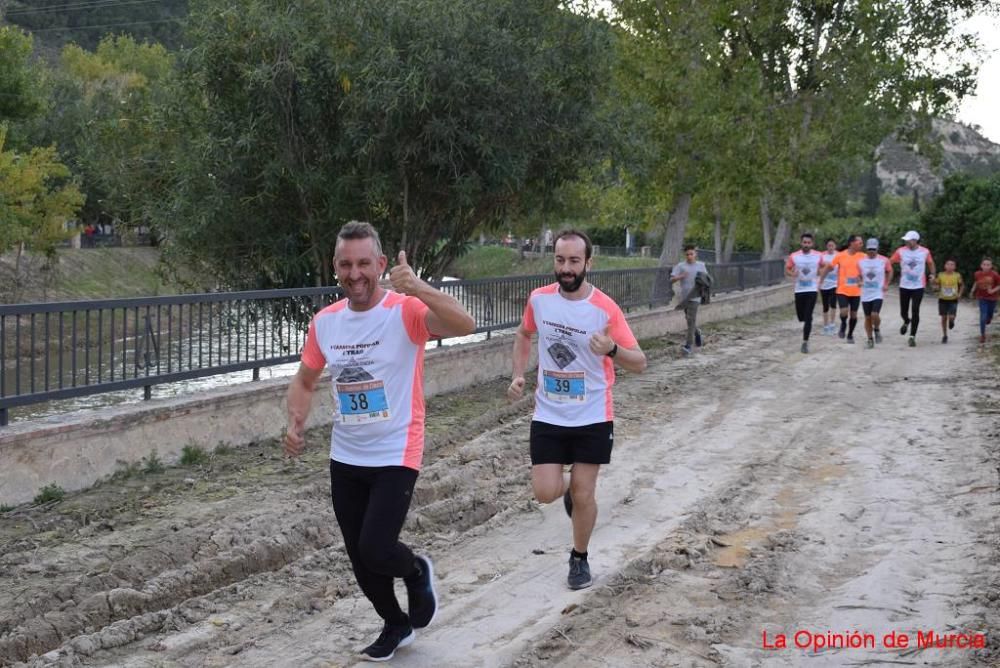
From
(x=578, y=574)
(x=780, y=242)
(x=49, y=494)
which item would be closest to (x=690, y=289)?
(x=49, y=494)

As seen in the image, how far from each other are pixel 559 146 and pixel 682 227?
1170 cm

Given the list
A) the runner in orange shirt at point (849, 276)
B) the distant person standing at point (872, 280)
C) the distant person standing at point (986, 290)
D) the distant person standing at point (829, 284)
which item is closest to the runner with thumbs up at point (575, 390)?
the distant person standing at point (872, 280)

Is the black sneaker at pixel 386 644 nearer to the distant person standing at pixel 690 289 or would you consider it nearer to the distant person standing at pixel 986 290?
the distant person standing at pixel 690 289

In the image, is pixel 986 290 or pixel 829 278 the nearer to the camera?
pixel 986 290

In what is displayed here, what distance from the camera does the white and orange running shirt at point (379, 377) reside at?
5.26 meters

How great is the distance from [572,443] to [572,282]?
0.95 meters

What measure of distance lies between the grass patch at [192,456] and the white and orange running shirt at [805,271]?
13102 mm

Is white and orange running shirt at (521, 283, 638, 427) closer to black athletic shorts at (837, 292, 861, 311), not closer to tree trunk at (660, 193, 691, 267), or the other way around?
black athletic shorts at (837, 292, 861, 311)

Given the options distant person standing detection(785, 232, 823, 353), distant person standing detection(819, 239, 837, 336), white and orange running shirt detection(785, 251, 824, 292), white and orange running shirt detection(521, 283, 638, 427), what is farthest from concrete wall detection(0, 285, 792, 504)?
distant person standing detection(819, 239, 837, 336)

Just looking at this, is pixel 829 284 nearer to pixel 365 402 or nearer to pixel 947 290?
pixel 947 290

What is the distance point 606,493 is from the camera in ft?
30.3

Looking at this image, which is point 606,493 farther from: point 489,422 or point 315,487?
point 489,422

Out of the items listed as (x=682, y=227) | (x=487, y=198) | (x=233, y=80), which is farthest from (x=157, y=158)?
(x=682, y=227)

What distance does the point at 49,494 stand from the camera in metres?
8.50
